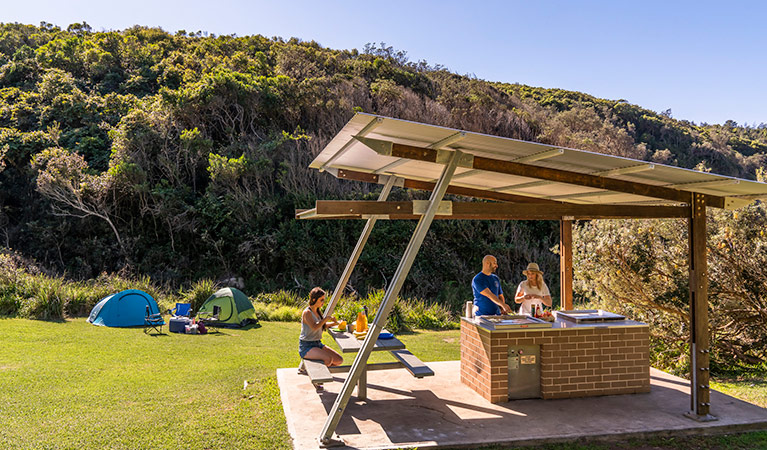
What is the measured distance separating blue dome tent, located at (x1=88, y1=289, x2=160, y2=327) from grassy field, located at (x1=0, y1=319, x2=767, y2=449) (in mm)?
503

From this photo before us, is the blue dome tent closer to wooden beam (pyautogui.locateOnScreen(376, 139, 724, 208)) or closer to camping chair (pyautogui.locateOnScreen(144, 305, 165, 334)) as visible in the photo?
camping chair (pyautogui.locateOnScreen(144, 305, 165, 334))

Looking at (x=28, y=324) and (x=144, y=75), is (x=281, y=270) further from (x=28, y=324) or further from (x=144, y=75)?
(x=144, y=75)

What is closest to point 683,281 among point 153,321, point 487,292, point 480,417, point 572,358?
point 572,358

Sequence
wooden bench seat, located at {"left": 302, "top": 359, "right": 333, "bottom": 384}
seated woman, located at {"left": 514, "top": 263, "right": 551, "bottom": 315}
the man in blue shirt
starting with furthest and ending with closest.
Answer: seated woman, located at {"left": 514, "top": 263, "right": 551, "bottom": 315} < the man in blue shirt < wooden bench seat, located at {"left": 302, "top": 359, "right": 333, "bottom": 384}

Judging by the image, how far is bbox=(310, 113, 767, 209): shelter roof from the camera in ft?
13.1

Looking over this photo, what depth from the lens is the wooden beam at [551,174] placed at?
4.39 m

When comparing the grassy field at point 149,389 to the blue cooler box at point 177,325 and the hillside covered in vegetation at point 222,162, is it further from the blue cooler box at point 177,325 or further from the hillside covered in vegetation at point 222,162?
the hillside covered in vegetation at point 222,162

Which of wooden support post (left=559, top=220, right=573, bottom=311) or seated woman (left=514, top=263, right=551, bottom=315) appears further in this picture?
wooden support post (left=559, top=220, right=573, bottom=311)

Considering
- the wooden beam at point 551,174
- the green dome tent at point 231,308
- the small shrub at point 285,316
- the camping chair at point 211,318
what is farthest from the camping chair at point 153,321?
the wooden beam at point 551,174

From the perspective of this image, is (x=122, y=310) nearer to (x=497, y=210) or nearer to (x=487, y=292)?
(x=487, y=292)

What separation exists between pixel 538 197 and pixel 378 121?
180 inches

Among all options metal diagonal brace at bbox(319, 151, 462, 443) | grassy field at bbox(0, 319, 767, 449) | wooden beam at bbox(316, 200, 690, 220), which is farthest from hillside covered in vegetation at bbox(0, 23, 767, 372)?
metal diagonal brace at bbox(319, 151, 462, 443)

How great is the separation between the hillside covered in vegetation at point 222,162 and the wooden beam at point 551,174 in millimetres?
10286

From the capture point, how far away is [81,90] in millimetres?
23875
